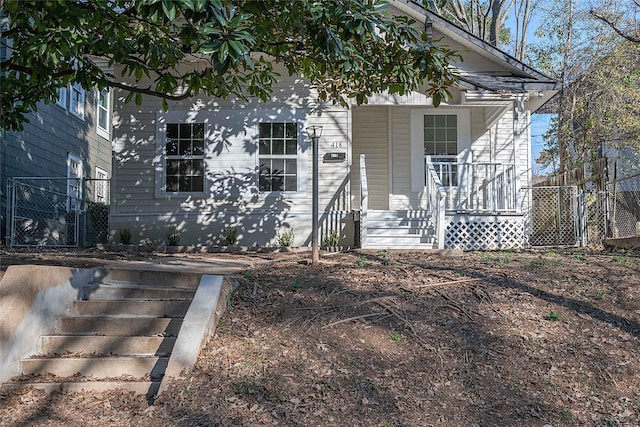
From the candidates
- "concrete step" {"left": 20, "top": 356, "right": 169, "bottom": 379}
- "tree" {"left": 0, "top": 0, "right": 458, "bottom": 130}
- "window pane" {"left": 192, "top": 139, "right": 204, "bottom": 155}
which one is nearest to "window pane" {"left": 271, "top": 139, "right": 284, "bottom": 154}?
"window pane" {"left": 192, "top": 139, "right": 204, "bottom": 155}

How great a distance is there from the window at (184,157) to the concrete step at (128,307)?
627 centimetres

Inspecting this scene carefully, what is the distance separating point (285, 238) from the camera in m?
11.4

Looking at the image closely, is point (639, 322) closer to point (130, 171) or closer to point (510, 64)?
point (510, 64)

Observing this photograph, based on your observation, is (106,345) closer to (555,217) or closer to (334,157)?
(334,157)

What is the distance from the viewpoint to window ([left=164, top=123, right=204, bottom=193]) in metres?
11.7

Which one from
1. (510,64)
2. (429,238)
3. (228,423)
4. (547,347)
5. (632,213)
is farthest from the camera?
(632,213)

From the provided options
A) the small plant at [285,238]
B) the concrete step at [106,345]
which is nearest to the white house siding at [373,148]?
the small plant at [285,238]

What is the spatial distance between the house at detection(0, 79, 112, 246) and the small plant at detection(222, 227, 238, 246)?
12.1ft

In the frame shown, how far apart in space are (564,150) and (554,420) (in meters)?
15.2

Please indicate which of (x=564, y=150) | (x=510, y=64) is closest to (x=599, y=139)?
(x=564, y=150)

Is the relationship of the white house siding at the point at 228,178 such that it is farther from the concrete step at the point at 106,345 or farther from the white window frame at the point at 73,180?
the concrete step at the point at 106,345

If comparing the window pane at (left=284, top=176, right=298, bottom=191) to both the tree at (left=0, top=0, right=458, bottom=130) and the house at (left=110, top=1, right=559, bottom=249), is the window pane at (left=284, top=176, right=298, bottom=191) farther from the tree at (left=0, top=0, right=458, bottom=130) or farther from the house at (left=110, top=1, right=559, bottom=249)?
the tree at (left=0, top=0, right=458, bottom=130)

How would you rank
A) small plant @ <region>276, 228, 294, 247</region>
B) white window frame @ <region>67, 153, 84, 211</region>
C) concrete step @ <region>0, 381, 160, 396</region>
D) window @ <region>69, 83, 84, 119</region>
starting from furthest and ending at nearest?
window @ <region>69, 83, 84, 119</region> < white window frame @ <region>67, 153, 84, 211</region> < small plant @ <region>276, 228, 294, 247</region> < concrete step @ <region>0, 381, 160, 396</region>

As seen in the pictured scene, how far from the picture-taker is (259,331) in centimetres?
511
